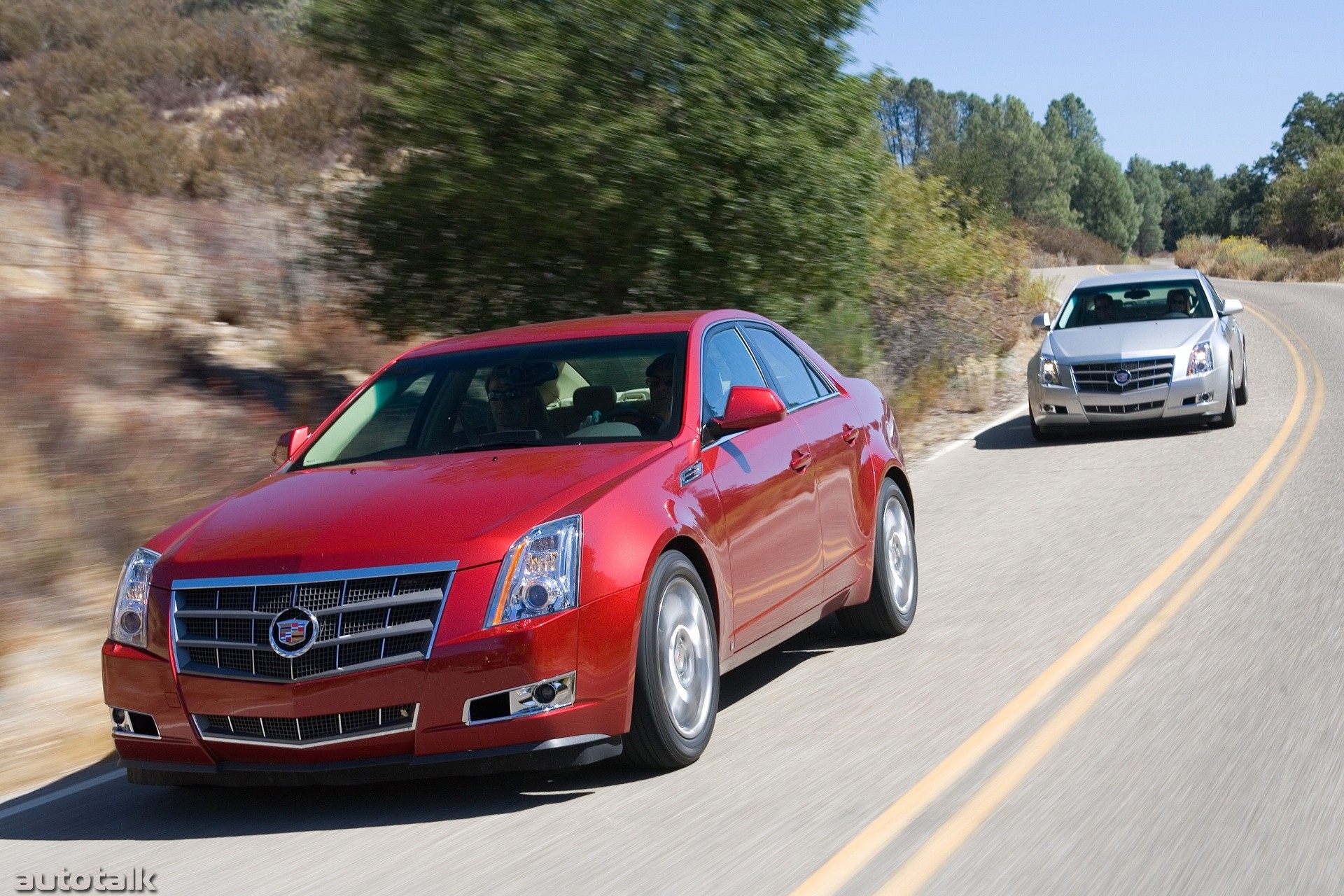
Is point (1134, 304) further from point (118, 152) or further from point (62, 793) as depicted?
point (118, 152)

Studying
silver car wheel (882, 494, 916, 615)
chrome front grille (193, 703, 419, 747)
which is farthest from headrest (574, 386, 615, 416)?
silver car wheel (882, 494, 916, 615)

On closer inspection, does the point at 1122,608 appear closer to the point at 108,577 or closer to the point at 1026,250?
the point at 108,577

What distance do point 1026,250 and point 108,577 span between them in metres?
20.0

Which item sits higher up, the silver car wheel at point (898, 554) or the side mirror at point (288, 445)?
the side mirror at point (288, 445)

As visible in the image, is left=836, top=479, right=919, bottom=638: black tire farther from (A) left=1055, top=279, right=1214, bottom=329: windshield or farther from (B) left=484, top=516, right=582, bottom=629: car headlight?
(A) left=1055, top=279, right=1214, bottom=329: windshield

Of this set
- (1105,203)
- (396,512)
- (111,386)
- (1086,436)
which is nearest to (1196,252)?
(1105,203)

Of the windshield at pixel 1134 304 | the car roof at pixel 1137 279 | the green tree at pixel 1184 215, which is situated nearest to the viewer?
the windshield at pixel 1134 304

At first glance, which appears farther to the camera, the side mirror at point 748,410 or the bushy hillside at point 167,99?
the bushy hillside at point 167,99

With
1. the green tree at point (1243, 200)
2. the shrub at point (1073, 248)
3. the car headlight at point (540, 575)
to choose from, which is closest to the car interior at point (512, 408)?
the car headlight at point (540, 575)

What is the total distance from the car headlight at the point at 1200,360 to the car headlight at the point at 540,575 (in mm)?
11004

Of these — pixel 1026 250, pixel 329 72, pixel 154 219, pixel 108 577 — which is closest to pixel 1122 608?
pixel 108 577

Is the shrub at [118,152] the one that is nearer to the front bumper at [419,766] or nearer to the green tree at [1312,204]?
the front bumper at [419,766]

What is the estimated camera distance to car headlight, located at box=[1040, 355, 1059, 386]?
14828 mm

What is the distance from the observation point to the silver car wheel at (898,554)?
24.3ft
